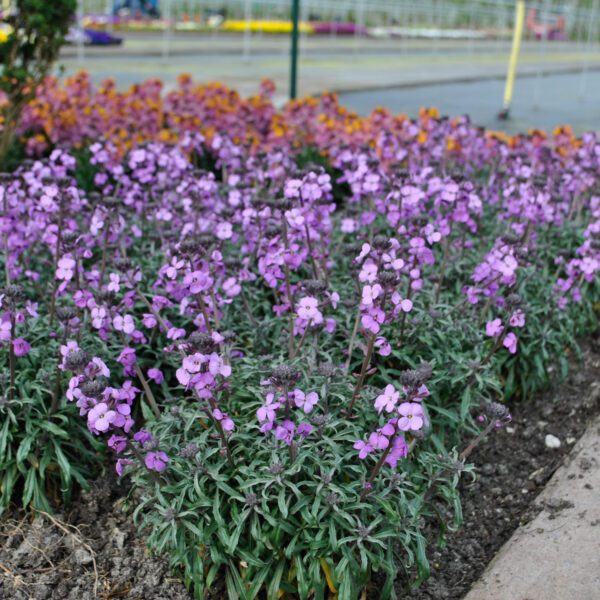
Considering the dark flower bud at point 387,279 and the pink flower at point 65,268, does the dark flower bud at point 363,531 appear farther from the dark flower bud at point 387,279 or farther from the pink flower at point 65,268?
the pink flower at point 65,268

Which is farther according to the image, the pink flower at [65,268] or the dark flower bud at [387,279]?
the pink flower at [65,268]

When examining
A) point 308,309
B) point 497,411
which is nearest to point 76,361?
point 308,309

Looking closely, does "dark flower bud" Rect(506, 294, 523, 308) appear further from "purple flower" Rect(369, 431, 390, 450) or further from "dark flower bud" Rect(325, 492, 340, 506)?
"dark flower bud" Rect(325, 492, 340, 506)

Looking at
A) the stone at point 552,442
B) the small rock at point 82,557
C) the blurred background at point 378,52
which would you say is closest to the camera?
the small rock at point 82,557

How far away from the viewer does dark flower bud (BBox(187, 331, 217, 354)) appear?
230 cm

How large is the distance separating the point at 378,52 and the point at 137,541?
83.2 ft

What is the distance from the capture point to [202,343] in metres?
2.31

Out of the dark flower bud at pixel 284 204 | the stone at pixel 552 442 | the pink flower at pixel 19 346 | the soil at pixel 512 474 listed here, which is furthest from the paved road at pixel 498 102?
the pink flower at pixel 19 346

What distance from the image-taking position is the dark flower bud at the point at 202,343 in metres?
2.30

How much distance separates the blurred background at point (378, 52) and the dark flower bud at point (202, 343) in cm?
584

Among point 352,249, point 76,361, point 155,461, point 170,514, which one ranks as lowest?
point 170,514

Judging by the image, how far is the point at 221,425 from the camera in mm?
2525

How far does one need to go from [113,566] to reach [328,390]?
2.90 ft

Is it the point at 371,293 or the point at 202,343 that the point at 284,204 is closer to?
the point at 371,293
